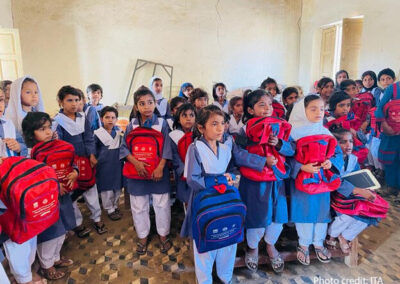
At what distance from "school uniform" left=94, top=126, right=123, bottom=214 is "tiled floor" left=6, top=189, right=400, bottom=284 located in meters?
0.48

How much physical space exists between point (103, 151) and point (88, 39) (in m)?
4.68

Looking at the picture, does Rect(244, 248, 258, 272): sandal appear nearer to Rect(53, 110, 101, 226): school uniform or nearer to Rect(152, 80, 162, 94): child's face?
Rect(53, 110, 101, 226): school uniform

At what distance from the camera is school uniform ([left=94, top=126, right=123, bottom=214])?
276 centimetres

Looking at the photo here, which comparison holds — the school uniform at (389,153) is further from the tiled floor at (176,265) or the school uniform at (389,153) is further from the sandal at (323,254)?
the sandal at (323,254)

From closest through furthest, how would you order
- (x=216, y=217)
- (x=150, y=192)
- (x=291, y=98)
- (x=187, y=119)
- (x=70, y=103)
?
(x=216, y=217) < (x=150, y=192) < (x=187, y=119) < (x=70, y=103) < (x=291, y=98)

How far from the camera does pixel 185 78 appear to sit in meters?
7.02

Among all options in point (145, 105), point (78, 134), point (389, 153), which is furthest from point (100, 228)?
point (389, 153)

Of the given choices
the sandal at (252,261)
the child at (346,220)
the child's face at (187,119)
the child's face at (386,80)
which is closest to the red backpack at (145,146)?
the child's face at (187,119)

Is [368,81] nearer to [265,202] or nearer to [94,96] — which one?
[265,202]

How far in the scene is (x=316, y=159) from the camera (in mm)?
1866

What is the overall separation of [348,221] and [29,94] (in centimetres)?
279

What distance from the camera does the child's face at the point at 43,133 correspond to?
1.95m

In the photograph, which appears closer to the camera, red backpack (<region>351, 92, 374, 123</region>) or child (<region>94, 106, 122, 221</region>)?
child (<region>94, 106, 122, 221</region>)

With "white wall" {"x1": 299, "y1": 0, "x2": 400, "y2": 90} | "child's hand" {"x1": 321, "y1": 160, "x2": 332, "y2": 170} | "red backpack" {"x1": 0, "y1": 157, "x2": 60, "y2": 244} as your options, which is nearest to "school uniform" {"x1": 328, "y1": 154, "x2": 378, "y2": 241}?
"child's hand" {"x1": 321, "y1": 160, "x2": 332, "y2": 170}
